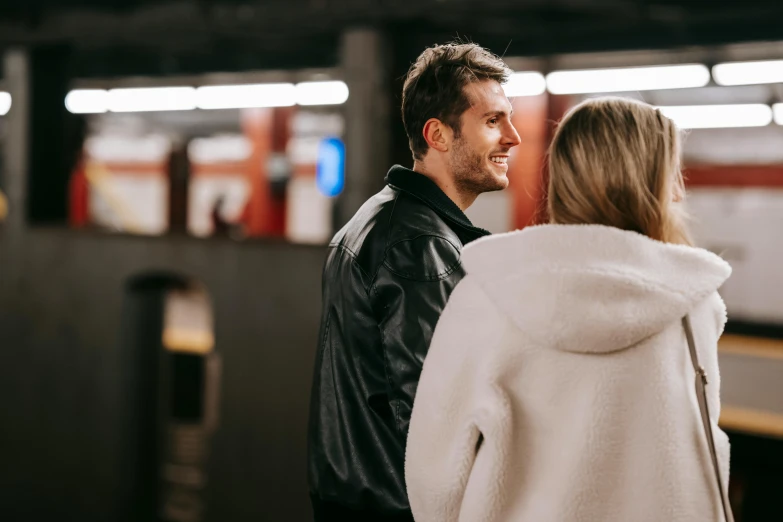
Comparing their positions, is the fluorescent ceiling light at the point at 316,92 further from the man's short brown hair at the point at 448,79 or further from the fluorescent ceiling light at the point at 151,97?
the man's short brown hair at the point at 448,79

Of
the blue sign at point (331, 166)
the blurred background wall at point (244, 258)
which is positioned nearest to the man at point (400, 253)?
the blurred background wall at point (244, 258)

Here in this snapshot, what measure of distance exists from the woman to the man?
0.32m

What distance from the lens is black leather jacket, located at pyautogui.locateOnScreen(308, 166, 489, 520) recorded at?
1.73 meters

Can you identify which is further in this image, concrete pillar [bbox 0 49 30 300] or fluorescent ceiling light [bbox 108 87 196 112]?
fluorescent ceiling light [bbox 108 87 196 112]

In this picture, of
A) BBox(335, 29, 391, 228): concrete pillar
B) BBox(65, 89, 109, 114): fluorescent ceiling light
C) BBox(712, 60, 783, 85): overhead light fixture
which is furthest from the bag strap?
BBox(65, 89, 109, 114): fluorescent ceiling light

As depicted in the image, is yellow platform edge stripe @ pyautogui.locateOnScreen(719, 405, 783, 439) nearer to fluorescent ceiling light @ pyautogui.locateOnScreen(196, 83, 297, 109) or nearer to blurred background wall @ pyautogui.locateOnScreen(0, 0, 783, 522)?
blurred background wall @ pyautogui.locateOnScreen(0, 0, 783, 522)

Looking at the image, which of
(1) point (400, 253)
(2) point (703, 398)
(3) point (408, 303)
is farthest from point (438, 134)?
(2) point (703, 398)

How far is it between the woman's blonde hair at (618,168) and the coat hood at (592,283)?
0.14ft

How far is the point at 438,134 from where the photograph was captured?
1.83 metres

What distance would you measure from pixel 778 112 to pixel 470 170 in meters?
6.75

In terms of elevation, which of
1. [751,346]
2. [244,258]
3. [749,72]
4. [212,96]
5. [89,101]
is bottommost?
[751,346]

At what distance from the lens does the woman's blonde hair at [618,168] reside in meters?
1.40

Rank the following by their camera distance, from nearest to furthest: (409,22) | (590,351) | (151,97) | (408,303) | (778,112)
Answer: (590,351)
(408,303)
(409,22)
(778,112)
(151,97)

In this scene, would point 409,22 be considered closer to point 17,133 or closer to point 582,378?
point 17,133
